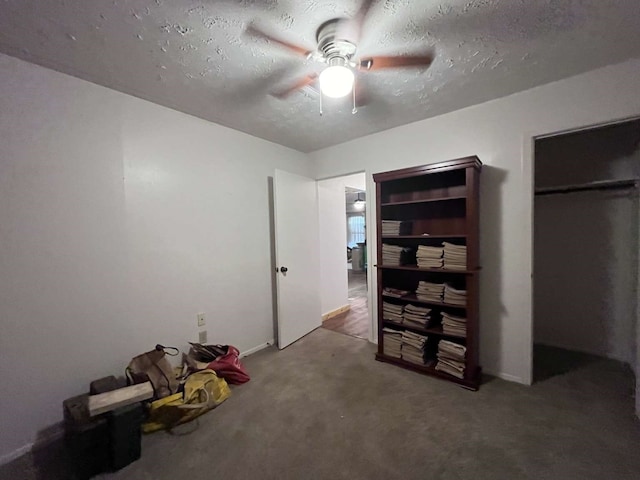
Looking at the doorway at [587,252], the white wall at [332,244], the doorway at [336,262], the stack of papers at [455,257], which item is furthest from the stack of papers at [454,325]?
the white wall at [332,244]

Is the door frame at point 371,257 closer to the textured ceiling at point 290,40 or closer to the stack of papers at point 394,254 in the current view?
the stack of papers at point 394,254

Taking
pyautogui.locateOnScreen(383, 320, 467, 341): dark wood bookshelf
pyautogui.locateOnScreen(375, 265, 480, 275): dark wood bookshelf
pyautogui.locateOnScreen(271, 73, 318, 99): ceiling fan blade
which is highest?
pyautogui.locateOnScreen(271, 73, 318, 99): ceiling fan blade

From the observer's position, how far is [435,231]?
2510 millimetres

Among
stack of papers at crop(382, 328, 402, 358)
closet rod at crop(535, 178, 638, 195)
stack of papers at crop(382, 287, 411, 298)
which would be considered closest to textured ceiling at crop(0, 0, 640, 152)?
closet rod at crop(535, 178, 638, 195)

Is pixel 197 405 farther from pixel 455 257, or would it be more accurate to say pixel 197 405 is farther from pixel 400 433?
pixel 455 257

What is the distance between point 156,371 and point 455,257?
2.54 metres

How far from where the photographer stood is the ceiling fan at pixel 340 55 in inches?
52.8

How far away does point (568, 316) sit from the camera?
2.73 metres

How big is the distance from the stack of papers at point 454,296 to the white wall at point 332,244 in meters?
1.90

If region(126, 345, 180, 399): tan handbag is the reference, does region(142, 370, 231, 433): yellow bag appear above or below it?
below

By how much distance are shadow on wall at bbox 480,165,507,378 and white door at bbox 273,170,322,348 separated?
1.90m

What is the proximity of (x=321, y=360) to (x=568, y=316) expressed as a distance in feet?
8.77

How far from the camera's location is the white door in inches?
114

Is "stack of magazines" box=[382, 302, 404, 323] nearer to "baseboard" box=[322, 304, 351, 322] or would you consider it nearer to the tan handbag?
"baseboard" box=[322, 304, 351, 322]
